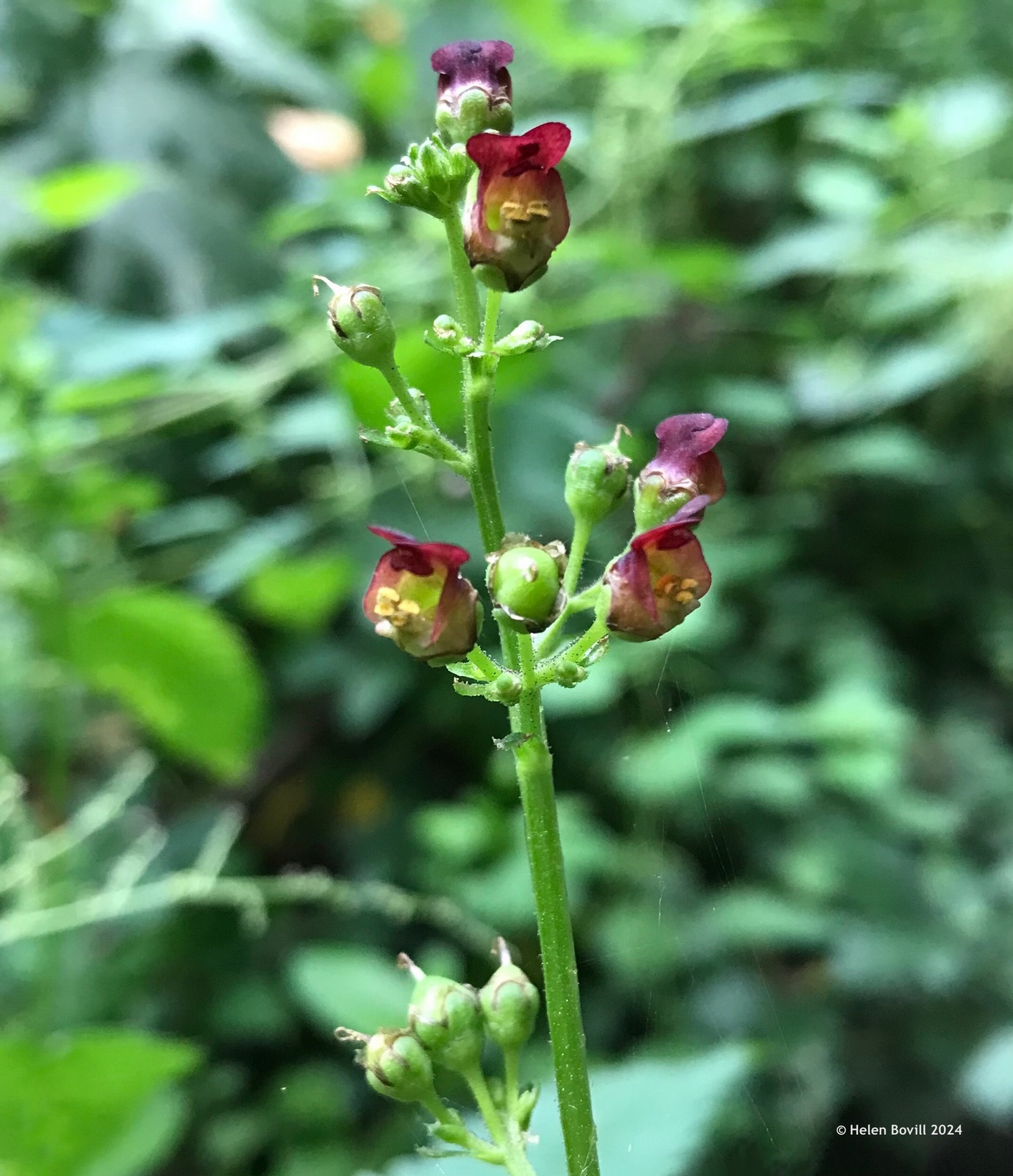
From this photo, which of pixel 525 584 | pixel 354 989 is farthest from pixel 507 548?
pixel 354 989

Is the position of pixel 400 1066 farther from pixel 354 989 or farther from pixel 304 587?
pixel 304 587

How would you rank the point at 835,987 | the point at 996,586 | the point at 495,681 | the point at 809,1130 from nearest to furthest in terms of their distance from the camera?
the point at 495,681
the point at 809,1130
the point at 835,987
the point at 996,586

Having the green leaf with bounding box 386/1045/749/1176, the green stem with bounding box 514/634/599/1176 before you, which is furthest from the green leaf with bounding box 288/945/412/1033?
the green stem with bounding box 514/634/599/1176

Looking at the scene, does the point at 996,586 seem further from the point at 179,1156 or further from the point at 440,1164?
the point at 179,1156

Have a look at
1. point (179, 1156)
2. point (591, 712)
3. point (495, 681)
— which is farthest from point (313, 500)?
point (495, 681)

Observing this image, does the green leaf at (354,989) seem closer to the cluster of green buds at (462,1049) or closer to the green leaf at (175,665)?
the green leaf at (175,665)
